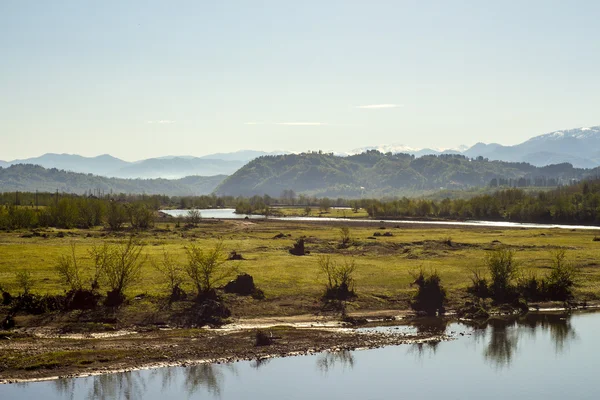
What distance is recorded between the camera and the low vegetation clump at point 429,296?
2106 inches

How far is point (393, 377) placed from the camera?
37312 millimetres

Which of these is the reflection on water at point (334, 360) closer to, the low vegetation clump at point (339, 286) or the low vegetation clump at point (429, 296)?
the low vegetation clump at point (339, 286)

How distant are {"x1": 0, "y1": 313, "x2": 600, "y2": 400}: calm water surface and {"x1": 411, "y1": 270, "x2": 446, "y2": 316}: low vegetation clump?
7.91m

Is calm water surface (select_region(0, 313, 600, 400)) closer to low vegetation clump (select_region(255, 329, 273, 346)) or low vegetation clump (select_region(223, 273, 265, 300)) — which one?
low vegetation clump (select_region(255, 329, 273, 346))

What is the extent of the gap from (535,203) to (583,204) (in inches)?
658

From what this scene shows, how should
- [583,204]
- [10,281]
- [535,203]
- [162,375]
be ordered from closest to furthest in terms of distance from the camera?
[162,375] → [10,281] → [583,204] → [535,203]

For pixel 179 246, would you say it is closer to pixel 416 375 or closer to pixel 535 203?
pixel 416 375

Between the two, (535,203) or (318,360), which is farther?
(535,203)

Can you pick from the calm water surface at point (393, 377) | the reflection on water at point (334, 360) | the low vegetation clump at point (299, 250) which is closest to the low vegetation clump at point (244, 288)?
the reflection on water at point (334, 360)

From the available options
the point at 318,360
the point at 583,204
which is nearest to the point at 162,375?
the point at 318,360

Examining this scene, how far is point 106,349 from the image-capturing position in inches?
1549

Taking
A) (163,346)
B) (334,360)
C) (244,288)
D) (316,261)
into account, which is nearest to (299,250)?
(316,261)

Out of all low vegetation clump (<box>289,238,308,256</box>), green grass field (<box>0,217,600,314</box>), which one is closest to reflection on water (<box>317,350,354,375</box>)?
green grass field (<box>0,217,600,314</box>)

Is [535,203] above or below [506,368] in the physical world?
above
